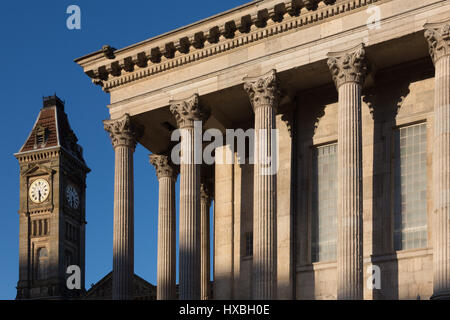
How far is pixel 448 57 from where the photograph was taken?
43375mm

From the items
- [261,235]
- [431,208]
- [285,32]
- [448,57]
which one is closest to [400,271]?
[431,208]

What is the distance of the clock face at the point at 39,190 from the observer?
180 metres

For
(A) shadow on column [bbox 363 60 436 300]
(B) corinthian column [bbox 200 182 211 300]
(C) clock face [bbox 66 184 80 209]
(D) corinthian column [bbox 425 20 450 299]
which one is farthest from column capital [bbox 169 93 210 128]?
(C) clock face [bbox 66 184 80 209]

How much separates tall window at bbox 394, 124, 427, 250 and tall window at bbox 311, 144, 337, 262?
3.33 meters

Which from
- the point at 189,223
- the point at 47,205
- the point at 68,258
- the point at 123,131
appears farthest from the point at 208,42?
the point at 68,258

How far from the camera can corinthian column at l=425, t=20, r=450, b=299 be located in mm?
40719

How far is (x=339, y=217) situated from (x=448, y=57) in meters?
8.30

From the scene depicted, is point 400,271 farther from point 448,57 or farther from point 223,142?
point 223,142

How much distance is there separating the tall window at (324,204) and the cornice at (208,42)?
21.1ft

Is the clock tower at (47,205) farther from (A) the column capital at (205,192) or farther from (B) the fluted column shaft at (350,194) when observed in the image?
(B) the fluted column shaft at (350,194)

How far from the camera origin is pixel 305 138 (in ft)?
165

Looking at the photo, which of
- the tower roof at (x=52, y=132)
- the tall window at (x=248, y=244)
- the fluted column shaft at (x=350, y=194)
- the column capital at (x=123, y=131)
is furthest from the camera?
the tower roof at (x=52, y=132)

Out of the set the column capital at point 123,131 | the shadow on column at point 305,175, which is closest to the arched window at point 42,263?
the column capital at point 123,131
